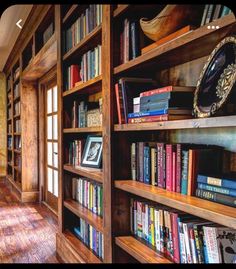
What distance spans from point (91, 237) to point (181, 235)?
75 cm

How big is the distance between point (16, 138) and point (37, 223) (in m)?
2.40

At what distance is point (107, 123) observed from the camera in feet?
4.82

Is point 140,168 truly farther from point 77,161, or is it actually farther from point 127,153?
point 77,161

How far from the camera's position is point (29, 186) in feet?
12.8

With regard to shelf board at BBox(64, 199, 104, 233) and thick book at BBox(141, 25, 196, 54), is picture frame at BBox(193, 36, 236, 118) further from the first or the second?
shelf board at BBox(64, 199, 104, 233)

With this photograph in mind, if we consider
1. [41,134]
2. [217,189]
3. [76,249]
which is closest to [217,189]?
[217,189]

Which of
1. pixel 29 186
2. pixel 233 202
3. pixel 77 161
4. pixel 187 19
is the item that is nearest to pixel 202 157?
pixel 233 202

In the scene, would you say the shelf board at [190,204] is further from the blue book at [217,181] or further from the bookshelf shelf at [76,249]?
the bookshelf shelf at [76,249]

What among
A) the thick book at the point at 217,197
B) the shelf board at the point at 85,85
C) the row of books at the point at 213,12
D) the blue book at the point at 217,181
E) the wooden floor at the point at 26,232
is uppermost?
the row of books at the point at 213,12

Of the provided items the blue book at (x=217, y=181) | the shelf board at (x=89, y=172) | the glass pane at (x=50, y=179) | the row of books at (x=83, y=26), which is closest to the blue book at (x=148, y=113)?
the blue book at (x=217, y=181)

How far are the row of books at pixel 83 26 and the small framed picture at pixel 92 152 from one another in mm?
561

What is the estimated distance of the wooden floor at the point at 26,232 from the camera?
Answer: 1.25m

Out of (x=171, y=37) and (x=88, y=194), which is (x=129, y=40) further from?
(x=88, y=194)

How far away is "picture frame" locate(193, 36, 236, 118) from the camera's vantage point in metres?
0.96
